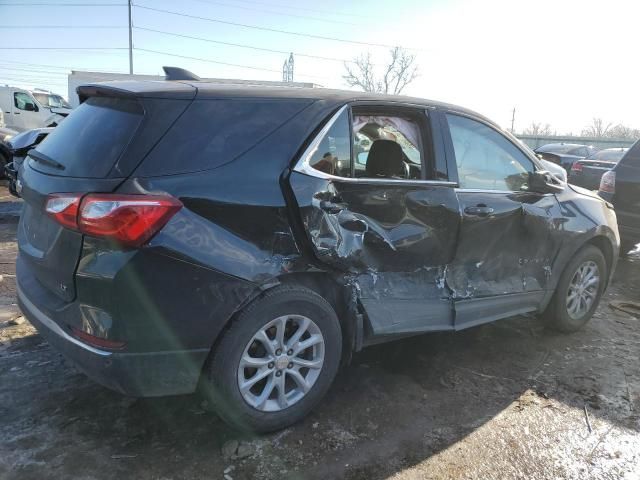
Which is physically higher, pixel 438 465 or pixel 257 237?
pixel 257 237

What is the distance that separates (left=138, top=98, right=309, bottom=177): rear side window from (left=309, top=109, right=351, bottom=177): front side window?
240mm

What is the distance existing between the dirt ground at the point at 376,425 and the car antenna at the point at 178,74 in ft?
6.24

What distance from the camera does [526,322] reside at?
470cm

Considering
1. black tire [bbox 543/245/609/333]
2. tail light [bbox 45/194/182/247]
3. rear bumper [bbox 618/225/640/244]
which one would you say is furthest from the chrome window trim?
rear bumper [bbox 618/225/640/244]

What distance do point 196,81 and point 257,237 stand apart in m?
1.07

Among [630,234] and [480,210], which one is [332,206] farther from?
[630,234]

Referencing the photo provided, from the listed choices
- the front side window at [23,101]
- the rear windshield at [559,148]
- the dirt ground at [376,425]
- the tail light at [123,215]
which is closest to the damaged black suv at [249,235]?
the tail light at [123,215]

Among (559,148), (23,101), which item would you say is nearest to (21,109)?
(23,101)

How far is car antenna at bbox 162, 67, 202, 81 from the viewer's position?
3.14m

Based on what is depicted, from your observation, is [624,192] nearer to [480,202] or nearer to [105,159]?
[480,202]

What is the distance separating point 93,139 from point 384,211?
5.21 feet

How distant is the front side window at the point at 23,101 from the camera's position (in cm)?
1897

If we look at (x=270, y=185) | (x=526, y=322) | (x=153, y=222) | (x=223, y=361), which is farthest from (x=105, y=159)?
(x=526, y=322)

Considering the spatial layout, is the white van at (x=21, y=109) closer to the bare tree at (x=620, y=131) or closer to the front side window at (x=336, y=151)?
the front side window at (x=336, y=151)
